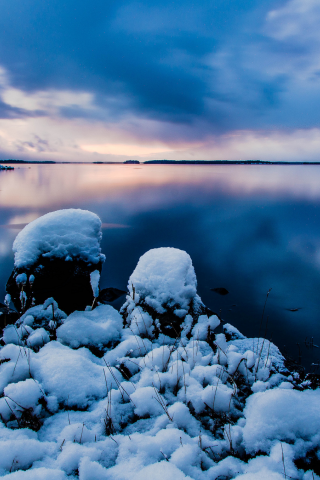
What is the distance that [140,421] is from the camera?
206 cm

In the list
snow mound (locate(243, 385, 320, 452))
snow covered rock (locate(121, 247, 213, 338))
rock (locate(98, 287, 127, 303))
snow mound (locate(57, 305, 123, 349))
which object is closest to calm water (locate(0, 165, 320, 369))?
rock (locate(98, 287, 127, 303))

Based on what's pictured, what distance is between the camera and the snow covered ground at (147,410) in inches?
64.2

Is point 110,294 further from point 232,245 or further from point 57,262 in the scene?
point 232,245

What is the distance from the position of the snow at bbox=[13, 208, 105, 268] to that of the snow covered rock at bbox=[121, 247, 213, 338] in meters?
1.01

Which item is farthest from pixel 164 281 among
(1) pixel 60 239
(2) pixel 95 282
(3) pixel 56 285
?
(1) pixel 60 239

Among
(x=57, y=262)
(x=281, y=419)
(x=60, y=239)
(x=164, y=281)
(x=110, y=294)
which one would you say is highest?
(x=60, y=239)

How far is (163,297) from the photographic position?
366 cm

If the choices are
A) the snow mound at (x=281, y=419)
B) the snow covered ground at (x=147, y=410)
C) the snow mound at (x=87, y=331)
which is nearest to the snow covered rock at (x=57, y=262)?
the snow mound at (x=87, y=331)

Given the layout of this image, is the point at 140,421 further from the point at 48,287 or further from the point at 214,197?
the point at 214,197

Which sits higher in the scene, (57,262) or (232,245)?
(57,262)

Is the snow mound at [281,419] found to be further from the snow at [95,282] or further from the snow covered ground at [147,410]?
the snow at [95,282]

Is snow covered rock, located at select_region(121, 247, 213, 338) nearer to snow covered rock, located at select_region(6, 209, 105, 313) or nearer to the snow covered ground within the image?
the snow covered ground

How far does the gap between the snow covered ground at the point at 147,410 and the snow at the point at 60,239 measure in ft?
3.82

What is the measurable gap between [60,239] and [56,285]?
29.5 inches
